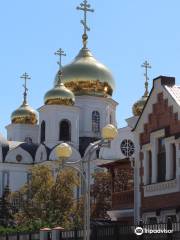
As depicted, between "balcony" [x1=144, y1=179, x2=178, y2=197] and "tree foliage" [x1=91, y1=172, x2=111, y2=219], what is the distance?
22.4 meters

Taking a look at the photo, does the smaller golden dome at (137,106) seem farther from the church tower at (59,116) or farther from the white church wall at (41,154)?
the white church wall at (41,154)

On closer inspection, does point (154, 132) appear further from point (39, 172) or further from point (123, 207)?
point (39, 172)

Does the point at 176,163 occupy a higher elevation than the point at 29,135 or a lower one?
lower

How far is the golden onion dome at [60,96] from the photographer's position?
67000mm

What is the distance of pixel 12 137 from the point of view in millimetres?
77062

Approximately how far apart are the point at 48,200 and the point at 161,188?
55.6 feet

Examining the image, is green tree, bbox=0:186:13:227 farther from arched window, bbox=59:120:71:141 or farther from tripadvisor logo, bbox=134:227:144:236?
tripadvisor logo, bbox=134:227:144:236

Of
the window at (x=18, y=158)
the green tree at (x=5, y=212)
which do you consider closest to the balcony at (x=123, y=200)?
the green tree at (x=5, y=212)

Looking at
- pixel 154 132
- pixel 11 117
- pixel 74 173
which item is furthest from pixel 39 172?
pixel 11 117

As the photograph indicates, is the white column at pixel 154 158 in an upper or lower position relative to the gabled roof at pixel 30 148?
lower

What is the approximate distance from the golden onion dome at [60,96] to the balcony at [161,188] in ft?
135

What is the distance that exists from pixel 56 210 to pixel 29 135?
3686 cm

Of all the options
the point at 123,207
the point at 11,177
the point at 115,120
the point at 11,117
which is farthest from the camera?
the point at 11,117

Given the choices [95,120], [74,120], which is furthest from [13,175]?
[95,120]
